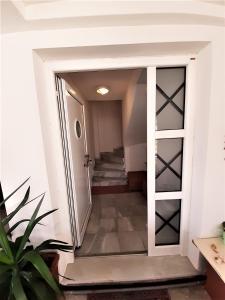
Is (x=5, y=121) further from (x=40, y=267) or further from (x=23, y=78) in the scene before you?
(x=40, y=267)

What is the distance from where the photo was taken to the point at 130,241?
2041 millimetres

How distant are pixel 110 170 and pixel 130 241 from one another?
1995 mm

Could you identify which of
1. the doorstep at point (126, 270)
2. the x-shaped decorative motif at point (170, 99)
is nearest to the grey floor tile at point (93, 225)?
the doorstep at point (126, 270)

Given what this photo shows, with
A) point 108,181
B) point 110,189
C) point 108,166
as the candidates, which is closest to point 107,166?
point 108,166

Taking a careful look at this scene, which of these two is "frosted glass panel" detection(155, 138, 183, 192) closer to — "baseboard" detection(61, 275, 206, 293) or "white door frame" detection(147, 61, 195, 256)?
"white door frame" detection(147, 61, 195, 256)

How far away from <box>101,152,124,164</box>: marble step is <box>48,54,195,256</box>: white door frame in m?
2.72

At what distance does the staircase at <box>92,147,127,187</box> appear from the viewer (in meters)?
3.45

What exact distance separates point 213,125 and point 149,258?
1.38 meters

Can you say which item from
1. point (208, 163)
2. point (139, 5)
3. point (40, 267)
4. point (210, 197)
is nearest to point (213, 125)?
point (208, 163)

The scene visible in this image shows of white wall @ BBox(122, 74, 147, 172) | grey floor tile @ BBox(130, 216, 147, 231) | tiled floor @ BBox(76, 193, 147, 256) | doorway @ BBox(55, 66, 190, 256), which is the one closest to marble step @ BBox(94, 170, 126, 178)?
white wall @ BBox(122, 74, 147, 172)

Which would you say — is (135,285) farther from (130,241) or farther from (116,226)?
(116,226)

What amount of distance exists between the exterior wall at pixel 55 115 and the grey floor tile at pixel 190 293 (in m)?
0.43

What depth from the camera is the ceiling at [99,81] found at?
7.33ft

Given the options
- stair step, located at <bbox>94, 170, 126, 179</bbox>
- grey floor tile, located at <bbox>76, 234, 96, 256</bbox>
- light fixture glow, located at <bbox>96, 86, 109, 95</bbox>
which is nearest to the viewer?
grey floor tile, located at <bbox>76, 234, 96, 256</bbox>
